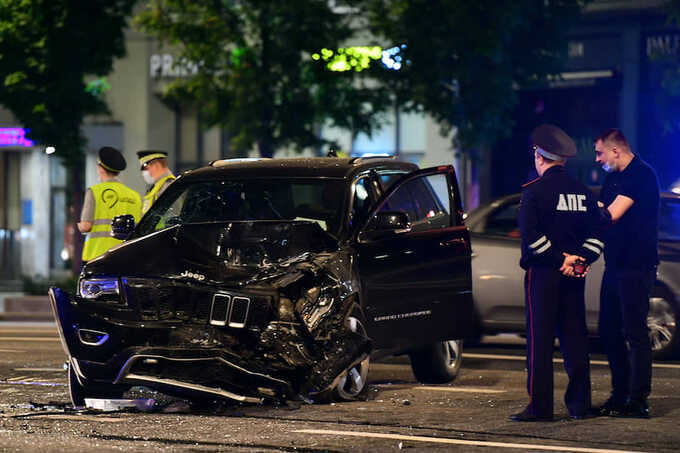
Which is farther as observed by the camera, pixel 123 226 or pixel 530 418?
pixel 123 226

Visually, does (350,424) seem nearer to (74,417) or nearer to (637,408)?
→ (74,417)

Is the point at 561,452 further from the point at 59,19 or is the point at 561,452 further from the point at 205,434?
the point at 59,19

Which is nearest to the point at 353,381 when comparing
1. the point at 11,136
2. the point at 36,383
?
the point at 36,383

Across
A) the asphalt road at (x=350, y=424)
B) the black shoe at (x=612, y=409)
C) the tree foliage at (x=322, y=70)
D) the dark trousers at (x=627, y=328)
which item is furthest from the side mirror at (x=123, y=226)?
the tree foliage at (x=322, y=70)

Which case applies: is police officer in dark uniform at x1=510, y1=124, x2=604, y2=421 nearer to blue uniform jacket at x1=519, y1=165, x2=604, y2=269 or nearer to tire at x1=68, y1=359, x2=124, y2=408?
blue uniform jacket at x1=519, y1=165, x2=604, y2=269

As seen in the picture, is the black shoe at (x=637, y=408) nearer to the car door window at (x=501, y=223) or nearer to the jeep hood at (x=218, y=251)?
the jeep hood at (x=218, y=251)

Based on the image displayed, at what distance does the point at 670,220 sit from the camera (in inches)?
527

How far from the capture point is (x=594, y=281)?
1310cm

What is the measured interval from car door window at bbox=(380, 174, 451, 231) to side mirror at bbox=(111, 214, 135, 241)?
6.08 feet

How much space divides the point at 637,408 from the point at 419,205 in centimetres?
268

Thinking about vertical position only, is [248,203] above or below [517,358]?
above

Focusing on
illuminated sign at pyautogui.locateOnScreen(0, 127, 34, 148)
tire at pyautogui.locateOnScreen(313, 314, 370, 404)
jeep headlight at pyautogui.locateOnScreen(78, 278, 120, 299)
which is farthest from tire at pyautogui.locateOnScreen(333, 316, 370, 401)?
illuminated sign at pyautogui.locateOnScreen(0, 127, 34, 148)

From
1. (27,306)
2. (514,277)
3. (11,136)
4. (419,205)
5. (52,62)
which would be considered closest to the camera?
(419,205)

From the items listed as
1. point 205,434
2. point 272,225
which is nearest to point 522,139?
point 272,225
